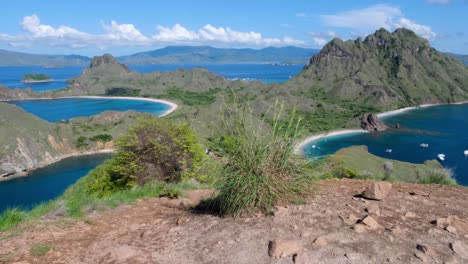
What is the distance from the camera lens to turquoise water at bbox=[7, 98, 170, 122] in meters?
160

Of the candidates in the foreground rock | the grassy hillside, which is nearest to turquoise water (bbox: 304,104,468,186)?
the grassy hillside

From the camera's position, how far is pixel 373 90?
170 m

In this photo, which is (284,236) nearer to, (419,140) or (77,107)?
(419,140)

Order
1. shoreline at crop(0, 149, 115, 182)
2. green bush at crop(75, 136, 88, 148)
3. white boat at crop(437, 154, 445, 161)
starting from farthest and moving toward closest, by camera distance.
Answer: green bush at crop(75, 136, 88, 148) < white boat at crop(437, 154, 445, 161) < shoreline at crop(0, 149, 115, 182)

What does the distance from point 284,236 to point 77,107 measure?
189850 mm

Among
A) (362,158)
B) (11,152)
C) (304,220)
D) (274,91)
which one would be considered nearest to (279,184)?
(304,220)

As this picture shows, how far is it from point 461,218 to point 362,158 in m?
46.8

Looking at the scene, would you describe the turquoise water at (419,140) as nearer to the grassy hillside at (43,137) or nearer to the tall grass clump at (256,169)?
the grassy hillside at (43,137)

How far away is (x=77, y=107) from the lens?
180125 mm

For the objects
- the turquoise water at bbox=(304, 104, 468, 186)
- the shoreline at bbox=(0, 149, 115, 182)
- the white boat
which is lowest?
the shoreline at bbox=(0, 149, 115, 182)

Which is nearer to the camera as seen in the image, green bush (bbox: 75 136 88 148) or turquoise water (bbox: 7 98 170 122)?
green bush (bbox: 75 136 88 148)

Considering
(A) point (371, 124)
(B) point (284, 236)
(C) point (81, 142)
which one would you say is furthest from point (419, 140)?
(B) point (284, 236)

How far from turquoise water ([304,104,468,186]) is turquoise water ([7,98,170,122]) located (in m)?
81.2

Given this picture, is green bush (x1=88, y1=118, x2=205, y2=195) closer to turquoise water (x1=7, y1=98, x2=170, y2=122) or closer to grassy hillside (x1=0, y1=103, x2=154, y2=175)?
grassy hillside (x1=0, y1=103, x2=154, y2=175)
